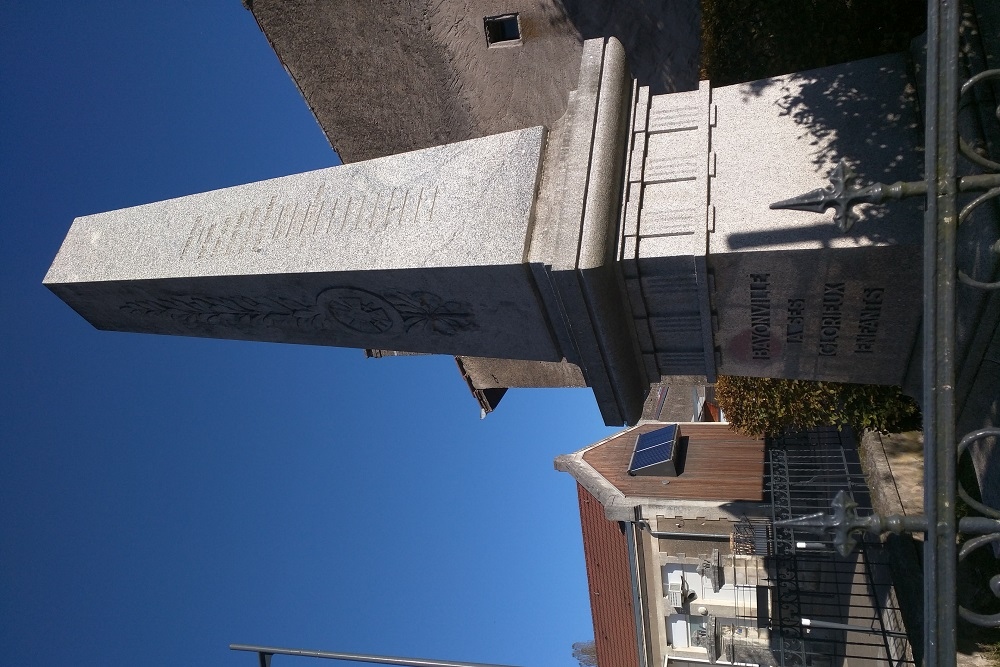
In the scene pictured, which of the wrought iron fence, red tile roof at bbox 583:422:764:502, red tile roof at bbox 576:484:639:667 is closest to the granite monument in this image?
the wrought iron fence

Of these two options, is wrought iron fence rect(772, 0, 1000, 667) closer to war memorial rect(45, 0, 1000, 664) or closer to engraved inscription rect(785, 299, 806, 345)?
war memorial rect(45, 0, 1000, 664)

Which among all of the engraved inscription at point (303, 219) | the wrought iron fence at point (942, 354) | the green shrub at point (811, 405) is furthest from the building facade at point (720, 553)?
the wrought iron fence at point (942, 354)

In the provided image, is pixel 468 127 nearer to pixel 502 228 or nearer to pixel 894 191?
pixel 502 228

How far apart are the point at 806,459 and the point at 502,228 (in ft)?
33.6

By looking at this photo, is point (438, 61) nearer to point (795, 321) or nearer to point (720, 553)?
point (795, 321)

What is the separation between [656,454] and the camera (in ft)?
50.2

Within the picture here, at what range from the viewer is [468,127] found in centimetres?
1222

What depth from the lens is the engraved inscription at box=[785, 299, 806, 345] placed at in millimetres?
4579

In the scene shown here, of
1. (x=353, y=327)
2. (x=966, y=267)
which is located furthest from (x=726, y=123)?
(x=353, y=327)

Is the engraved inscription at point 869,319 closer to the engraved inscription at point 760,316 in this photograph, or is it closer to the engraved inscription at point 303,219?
the engraved inscription at point 760,316

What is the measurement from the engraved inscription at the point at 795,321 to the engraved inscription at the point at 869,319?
33 cm

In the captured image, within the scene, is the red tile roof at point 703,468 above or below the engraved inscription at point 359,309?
below

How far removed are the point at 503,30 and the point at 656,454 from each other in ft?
29.2

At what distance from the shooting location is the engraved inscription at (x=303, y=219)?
5.19 metres
